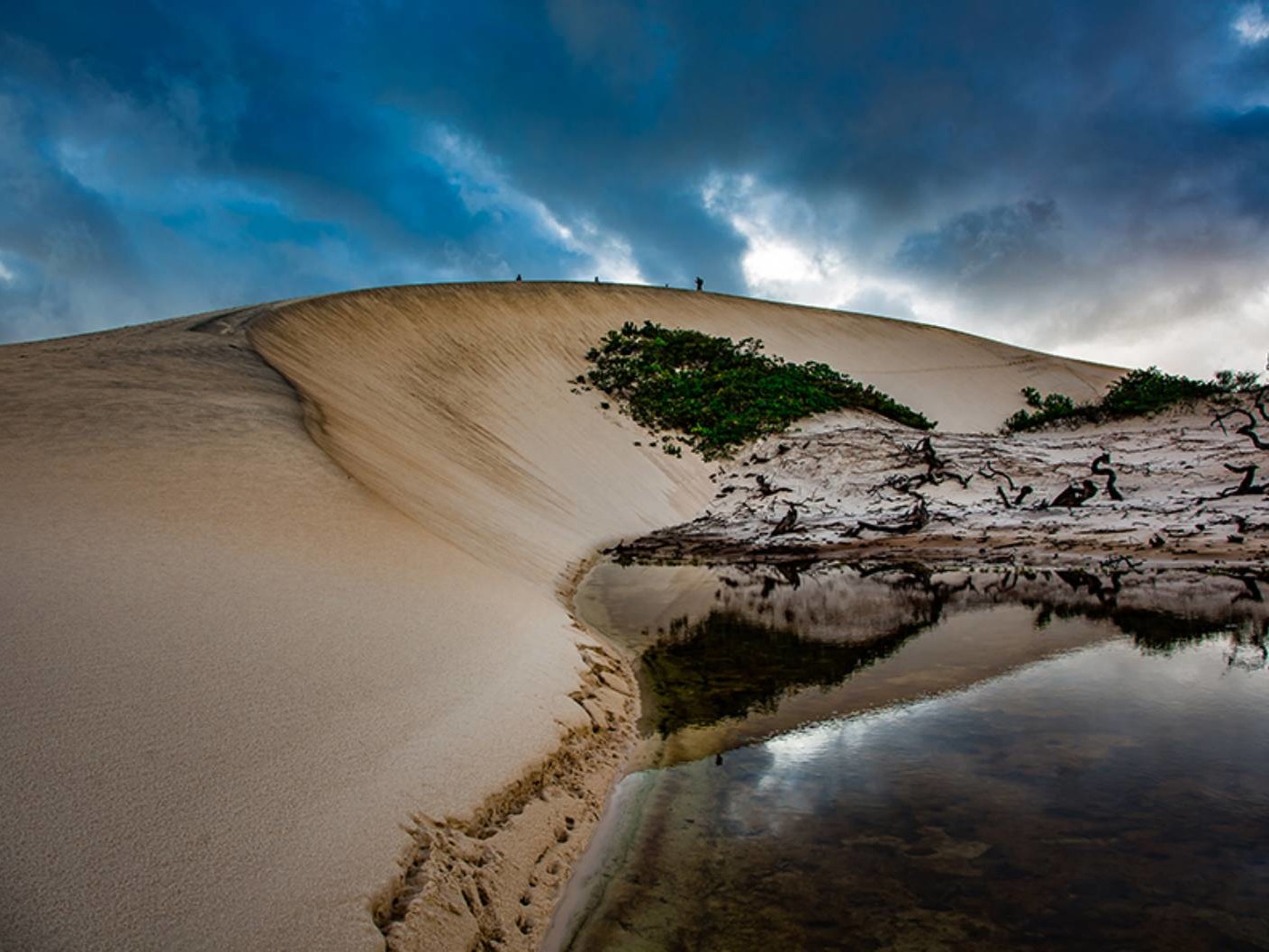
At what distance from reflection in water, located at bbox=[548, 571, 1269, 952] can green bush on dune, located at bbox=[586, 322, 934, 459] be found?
51.8 feet

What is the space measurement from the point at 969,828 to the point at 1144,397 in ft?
82.4

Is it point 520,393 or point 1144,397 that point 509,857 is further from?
point 1144,397

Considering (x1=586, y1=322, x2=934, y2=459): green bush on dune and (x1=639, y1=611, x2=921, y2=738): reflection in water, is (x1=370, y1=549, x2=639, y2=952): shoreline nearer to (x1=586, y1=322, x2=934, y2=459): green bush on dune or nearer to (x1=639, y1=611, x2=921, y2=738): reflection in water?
(x1=639, y1=611, x2=921, y2=738): reflection in water

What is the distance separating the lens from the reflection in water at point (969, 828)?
2947 mm

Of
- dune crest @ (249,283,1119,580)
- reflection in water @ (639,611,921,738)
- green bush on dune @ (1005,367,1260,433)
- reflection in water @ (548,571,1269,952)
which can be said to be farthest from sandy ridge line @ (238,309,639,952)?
green bush on dune @ (1005,367,1260,433)

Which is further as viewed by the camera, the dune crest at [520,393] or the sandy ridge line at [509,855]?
the dune crest at [520,393]

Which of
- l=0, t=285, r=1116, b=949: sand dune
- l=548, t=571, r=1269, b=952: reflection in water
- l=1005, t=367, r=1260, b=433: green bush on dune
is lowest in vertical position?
l=548, t=571, r=1269, b=952: reflection in water

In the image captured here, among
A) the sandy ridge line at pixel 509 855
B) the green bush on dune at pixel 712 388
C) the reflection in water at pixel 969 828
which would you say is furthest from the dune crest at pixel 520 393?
the reflection in water at pixel 969 828

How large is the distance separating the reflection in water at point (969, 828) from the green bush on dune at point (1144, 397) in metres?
19.9

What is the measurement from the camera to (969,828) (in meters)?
3.65

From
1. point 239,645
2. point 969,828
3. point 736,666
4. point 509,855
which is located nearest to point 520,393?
point 736,666

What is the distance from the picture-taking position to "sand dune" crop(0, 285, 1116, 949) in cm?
231

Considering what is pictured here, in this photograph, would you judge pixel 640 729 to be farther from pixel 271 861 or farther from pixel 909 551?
pixel 909 551

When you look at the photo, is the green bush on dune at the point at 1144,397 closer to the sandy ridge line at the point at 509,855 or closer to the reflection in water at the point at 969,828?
the reflection in water at the point at 969,828
